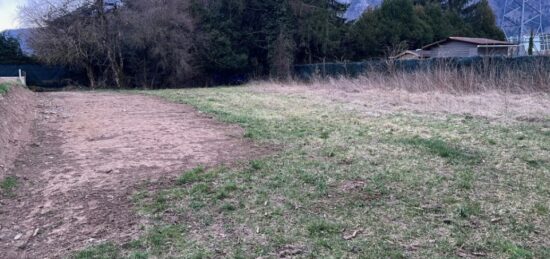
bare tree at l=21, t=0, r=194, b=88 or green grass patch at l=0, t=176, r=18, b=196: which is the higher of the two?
bare tree at l=21, t=0, r=194, b=88

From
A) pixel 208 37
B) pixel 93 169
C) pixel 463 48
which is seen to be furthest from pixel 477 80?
pixel 208 37

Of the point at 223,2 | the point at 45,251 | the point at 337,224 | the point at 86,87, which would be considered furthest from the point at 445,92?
the point at 86,87

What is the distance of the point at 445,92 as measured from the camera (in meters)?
13.9

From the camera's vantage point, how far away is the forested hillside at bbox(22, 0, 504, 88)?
2461 cm

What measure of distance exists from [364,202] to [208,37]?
23946mm

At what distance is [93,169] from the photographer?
561 centimetres

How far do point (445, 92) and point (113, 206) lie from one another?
38.5 ft

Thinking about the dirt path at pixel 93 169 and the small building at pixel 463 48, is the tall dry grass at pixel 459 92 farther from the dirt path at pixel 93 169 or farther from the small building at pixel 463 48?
the small building at pixel 463 48

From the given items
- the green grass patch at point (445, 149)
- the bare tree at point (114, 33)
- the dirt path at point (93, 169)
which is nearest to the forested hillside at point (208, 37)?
the bare tree at point (114, 33)

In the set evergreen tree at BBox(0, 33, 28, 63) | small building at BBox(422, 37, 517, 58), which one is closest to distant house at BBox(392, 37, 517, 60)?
small building at BBox(422, 37, 517, 58)

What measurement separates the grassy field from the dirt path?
0.34 metres

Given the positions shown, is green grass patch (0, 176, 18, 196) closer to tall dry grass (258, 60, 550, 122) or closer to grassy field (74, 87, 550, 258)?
grassy field (74, 87, 550, 258)

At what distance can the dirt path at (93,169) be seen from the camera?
144 inches

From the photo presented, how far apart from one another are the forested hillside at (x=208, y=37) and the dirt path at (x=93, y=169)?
15282 mm
